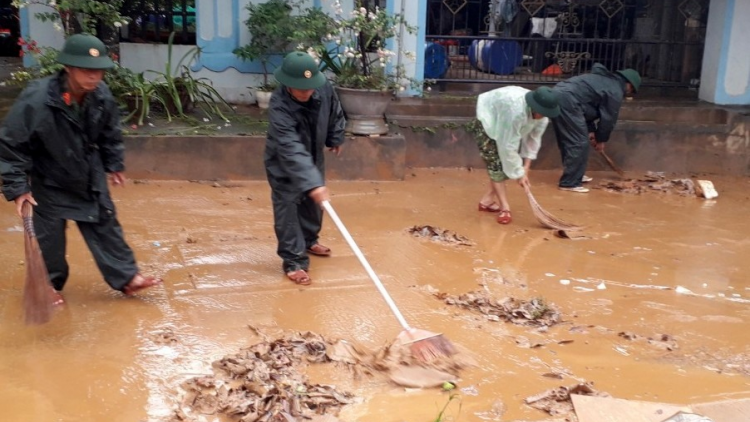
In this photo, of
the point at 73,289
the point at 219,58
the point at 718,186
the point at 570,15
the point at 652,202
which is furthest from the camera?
the point at 570,15

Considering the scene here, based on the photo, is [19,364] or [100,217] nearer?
[19,364]

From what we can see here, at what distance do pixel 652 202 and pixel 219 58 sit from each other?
214 inches

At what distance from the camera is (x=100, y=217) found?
475cm

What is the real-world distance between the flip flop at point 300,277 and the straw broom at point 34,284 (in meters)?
1.60

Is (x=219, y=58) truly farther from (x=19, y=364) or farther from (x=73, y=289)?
(x=19, y=364)

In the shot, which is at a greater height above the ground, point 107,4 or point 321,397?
point 107,4

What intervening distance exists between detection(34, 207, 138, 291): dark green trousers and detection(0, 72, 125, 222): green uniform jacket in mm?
88

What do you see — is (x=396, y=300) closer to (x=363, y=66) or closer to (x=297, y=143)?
(x=297, y=143)

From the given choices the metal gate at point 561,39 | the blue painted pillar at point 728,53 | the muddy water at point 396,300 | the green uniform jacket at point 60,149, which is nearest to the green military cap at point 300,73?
the green uniform jacket at point 60,149

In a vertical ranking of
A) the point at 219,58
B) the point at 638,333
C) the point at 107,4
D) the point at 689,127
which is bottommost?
the point at 638,333

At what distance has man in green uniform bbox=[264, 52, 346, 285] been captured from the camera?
16.7 ft

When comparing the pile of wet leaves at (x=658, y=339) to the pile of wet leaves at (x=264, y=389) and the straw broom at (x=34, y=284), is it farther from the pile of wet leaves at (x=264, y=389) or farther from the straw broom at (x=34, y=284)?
the straw broom at (x=34, y=284)

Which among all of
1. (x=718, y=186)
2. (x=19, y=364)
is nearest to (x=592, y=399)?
(x=19, y=364)

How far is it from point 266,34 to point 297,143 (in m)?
4.63
